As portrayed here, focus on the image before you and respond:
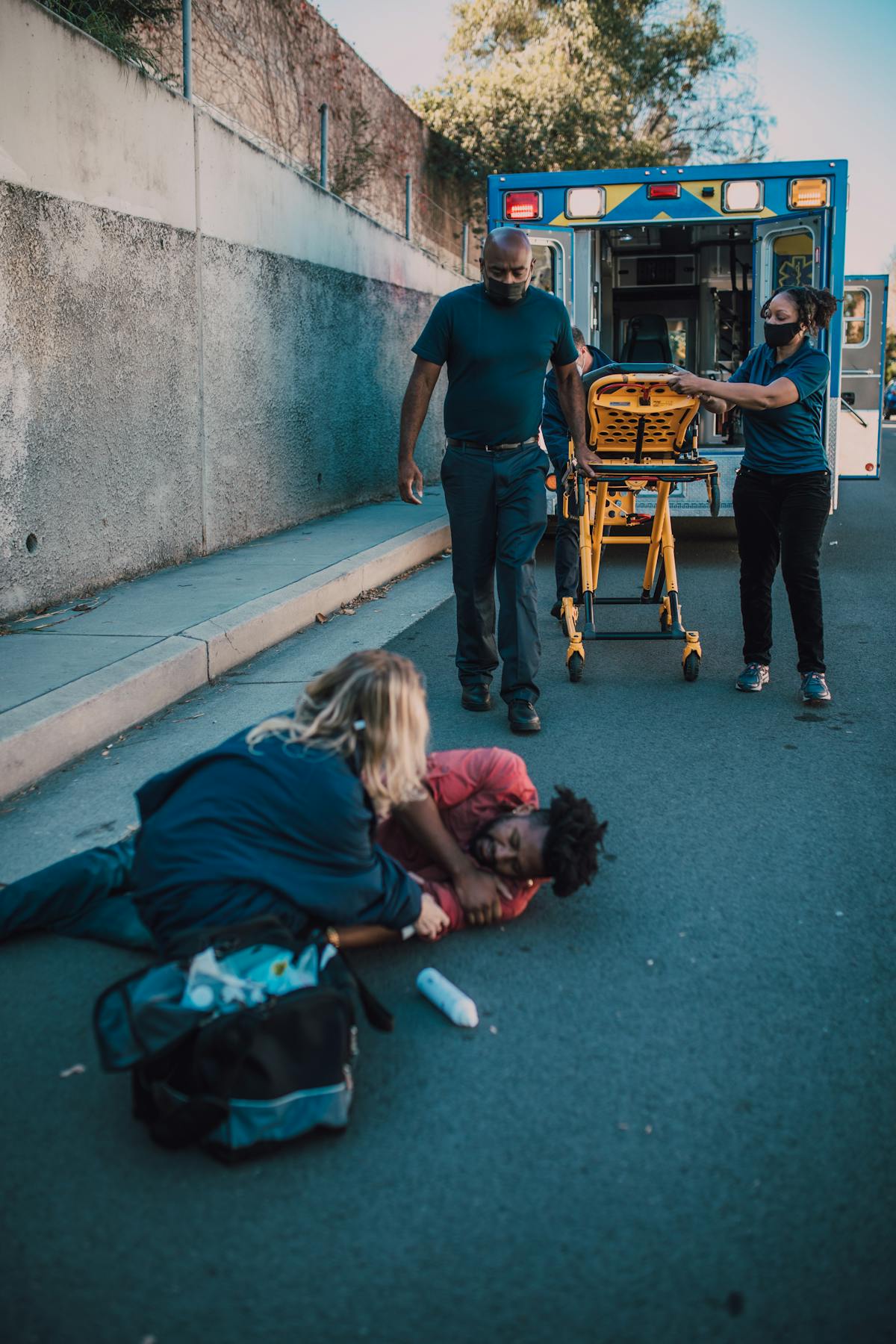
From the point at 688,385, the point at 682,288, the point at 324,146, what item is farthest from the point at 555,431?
the point at 682,288

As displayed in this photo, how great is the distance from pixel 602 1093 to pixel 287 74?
521 inches

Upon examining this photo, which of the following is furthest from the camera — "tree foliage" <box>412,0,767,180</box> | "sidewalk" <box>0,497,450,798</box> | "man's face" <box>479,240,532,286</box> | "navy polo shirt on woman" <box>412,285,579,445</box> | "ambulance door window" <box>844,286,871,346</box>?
"tree foliage" <box>412,0,767,180</box>

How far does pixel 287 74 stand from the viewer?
44.4 feet

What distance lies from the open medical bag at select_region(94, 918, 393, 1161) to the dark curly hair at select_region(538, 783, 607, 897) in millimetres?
908

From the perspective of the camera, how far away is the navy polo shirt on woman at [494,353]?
573 centimetres

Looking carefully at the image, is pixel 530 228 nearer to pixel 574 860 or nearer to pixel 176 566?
pixel 176 566

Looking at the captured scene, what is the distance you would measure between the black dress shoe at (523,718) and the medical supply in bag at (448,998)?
7.81 feet

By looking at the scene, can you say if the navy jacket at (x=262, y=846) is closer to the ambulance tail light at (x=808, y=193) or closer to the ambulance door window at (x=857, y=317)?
the ambulance tail light at (x=808, y=193)

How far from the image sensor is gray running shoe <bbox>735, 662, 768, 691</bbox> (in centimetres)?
630

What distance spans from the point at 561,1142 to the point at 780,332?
14.4 ft

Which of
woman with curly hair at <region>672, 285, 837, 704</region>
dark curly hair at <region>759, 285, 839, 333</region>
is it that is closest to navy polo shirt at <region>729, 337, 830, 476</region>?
woman with curly hair at <region>672, 285, 837, 704</region>

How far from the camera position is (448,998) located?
3.15m

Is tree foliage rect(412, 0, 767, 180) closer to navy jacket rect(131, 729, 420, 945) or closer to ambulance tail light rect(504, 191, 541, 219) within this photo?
ambulance tail light rect(504, 191, 541, 219)

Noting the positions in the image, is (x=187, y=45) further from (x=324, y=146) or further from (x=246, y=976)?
(x=246, y=976)
